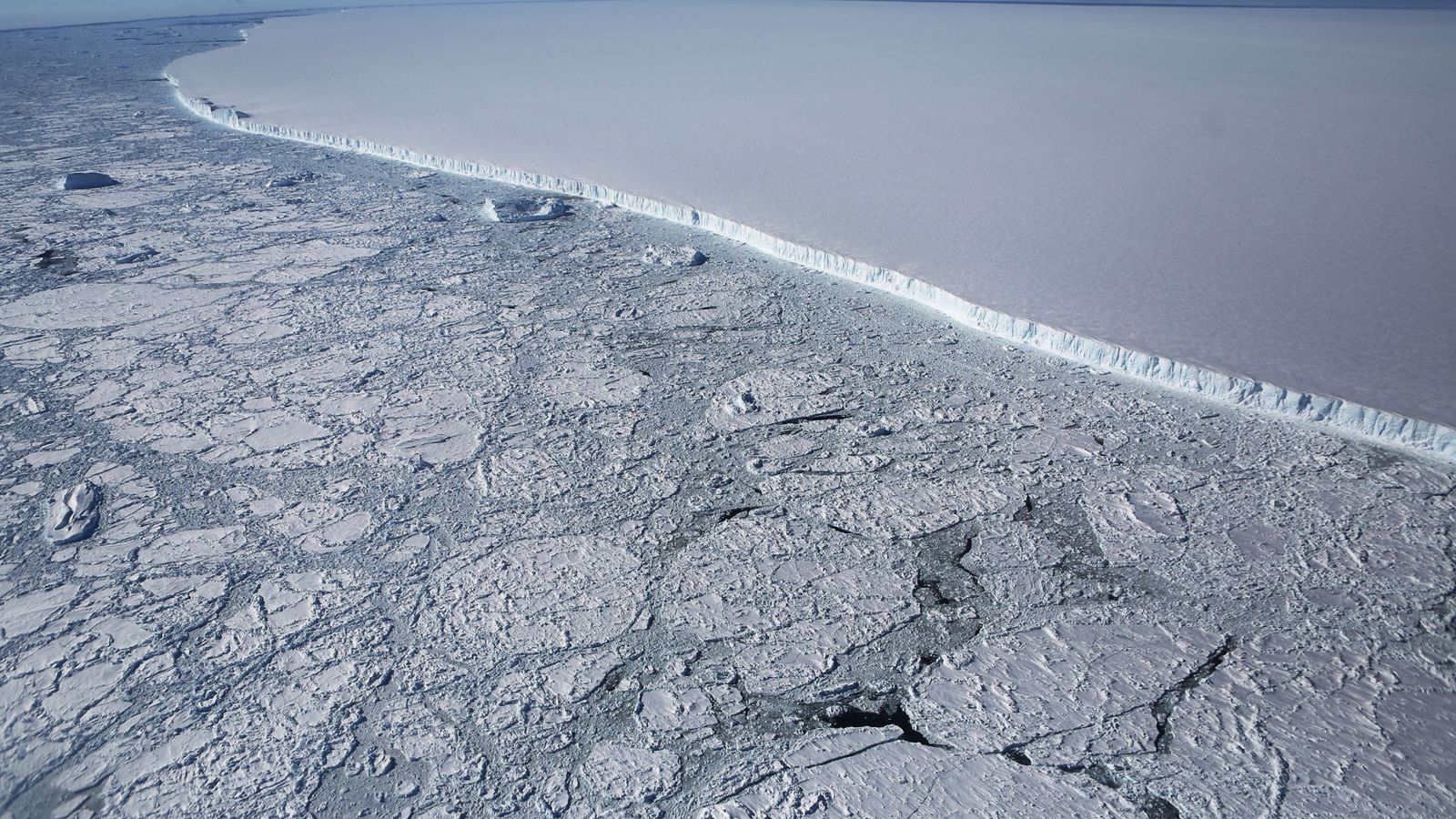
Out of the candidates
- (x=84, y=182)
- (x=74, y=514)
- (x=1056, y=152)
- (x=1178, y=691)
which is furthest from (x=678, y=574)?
(x=84, y=182)

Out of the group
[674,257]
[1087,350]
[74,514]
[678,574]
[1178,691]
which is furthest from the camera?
[674,257]

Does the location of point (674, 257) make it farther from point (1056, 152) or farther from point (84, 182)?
point (84, 182)

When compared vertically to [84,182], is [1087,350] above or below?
above

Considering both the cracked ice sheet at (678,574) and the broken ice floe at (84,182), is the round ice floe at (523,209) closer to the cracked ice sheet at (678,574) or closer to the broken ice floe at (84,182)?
the cracked ice sheet at (678,574)

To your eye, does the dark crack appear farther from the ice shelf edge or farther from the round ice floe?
the round ice floe

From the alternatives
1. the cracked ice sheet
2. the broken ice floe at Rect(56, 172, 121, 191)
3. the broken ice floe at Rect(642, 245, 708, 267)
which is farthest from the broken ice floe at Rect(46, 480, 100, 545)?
the broken ice floe at Rect(56, 172, 121, 191)

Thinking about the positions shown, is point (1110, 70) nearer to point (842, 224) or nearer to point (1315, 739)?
point (842, 224)

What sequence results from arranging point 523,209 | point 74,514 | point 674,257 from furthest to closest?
point 523,209 → point 674,257 → point 74,514

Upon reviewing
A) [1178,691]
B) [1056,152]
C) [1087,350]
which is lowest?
[1178,691]
